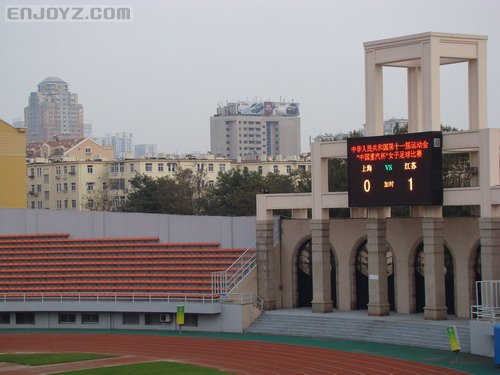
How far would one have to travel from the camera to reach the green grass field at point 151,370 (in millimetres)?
44616

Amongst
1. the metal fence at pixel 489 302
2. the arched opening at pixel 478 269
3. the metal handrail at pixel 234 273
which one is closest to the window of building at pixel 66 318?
the metal handrail at pixel 234 273

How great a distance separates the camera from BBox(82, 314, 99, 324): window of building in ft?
203

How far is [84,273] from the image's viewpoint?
63.9 meters

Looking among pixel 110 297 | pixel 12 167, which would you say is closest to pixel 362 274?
pixel 110 297

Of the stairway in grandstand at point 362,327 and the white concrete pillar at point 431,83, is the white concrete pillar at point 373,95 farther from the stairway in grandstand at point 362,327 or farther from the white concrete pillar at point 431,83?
the stairway in grandstand at point 362,327

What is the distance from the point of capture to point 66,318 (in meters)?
62.6

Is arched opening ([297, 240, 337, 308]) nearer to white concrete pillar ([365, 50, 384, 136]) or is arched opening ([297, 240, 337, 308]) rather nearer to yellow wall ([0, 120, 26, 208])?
white concrete pillar ([365, 50, 384, 136])

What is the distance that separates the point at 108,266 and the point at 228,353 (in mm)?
15684

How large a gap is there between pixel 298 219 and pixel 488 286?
1448 cm

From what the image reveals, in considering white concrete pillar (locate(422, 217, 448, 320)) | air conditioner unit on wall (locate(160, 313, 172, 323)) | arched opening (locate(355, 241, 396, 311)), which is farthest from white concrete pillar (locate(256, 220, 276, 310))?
white concrete pillar (locate(422, 217, 448, 320))

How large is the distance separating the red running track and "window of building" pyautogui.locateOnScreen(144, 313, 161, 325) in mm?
2751

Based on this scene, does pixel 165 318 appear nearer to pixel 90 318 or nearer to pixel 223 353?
pixel 90 318

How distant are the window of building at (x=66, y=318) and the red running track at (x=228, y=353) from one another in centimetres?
311

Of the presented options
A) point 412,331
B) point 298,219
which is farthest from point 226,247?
point 412,331
